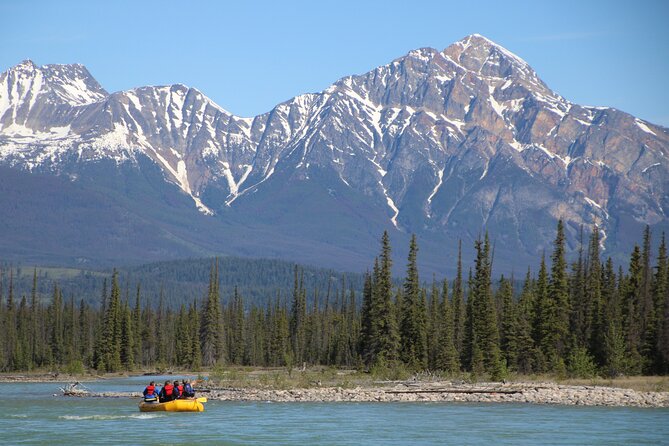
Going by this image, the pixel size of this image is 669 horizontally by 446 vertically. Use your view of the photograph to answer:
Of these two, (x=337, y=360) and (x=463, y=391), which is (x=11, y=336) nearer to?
(x=337, y=360)

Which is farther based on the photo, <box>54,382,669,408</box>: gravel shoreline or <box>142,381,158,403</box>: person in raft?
<box>54,382,669,408</box>: gravel shoreline

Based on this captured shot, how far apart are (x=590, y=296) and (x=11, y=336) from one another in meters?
88.4

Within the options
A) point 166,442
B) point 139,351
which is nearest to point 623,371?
point 166,442

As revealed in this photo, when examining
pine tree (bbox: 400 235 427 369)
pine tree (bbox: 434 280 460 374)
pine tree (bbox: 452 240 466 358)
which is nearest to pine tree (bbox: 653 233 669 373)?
pine tree (bbox: 434 280 460 374)

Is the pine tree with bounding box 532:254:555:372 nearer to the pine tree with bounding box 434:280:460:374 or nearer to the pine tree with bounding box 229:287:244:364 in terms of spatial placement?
the pine tree with bounding box 434:280:460:374

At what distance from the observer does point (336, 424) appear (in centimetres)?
6919

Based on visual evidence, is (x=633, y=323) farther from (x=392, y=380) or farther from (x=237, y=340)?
(x=237, y=340)

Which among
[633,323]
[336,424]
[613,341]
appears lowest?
[336,424]

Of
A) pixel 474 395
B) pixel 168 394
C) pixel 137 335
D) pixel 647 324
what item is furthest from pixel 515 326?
pixel 137 335

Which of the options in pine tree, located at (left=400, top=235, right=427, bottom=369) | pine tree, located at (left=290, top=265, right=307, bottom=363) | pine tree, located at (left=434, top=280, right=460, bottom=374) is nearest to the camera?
pine tree, located at (left=434, top=280, right=460, bottom=374)

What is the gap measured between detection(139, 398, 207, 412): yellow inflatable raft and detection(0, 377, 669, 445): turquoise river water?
1150 millimetres

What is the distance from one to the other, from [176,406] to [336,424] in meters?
14.2

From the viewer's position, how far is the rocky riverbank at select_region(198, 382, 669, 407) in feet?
269

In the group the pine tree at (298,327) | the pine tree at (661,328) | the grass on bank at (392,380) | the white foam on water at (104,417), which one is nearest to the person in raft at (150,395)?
the white foam on water at (104,417)
